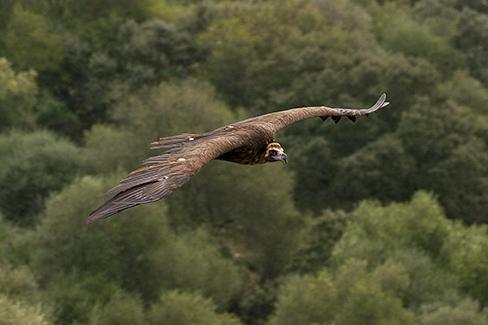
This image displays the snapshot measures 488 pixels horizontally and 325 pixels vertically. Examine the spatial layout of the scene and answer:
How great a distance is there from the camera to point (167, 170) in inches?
777

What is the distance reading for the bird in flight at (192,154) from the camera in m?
18.5

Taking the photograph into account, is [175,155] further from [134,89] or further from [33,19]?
[33,19]

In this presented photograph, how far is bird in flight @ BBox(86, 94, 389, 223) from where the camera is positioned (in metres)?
18.5

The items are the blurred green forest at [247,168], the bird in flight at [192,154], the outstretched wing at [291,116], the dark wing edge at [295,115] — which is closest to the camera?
the bird in flight at [192,154]

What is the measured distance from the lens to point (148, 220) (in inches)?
2149

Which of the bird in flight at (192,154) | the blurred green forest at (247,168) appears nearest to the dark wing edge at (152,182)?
the bird in flight at (192,154)

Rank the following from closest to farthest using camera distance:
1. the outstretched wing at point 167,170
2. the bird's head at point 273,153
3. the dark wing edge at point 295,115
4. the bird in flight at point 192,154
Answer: the outstretched wing at point 167,170
the bird in flight at point 192,154
the bird's head at point 273,153
the dark wing edge at point 295,115

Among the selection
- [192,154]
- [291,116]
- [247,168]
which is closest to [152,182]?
[192,154]

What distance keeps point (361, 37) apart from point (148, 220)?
3165 cm

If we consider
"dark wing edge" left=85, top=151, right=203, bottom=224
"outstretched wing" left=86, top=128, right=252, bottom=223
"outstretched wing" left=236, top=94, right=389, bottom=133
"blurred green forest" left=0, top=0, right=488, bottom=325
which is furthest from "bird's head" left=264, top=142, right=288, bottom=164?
"blurred green forest" left=0, top=0, right=488, bottom=325

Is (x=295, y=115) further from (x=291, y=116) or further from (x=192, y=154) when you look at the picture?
(x=192, y=154)

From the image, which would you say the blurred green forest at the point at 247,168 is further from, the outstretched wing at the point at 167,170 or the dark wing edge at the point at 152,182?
the dark wing edge at the point at 152,182

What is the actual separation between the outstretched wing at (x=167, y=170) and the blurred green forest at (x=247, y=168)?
70.2 feet

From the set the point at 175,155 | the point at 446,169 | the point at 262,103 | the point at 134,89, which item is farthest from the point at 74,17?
the point at 175,155
